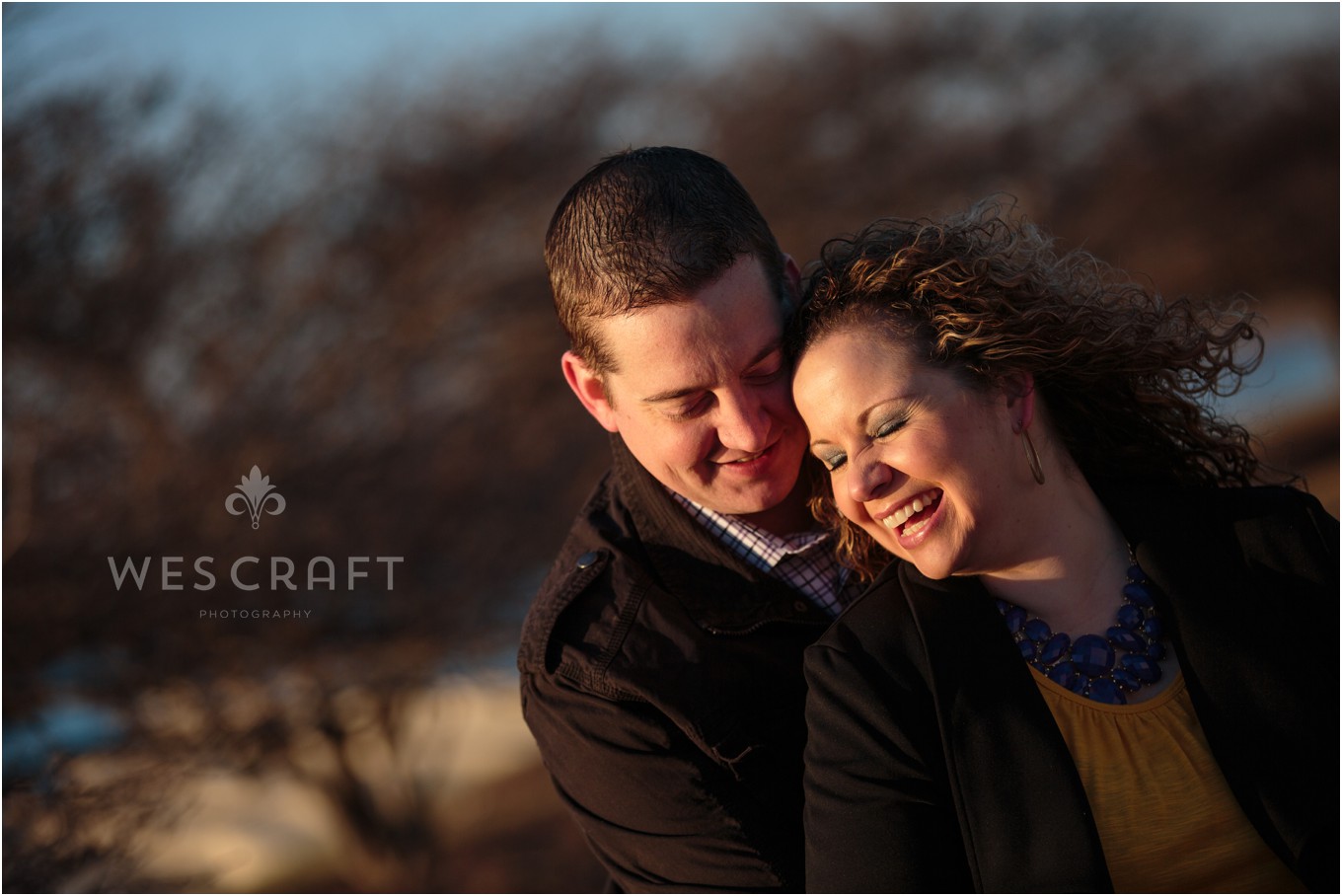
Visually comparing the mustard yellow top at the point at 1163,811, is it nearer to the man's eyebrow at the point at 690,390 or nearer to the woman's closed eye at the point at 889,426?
the woman's closed eye at the point at 889,426

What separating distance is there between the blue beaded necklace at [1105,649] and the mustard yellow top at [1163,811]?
50 mm

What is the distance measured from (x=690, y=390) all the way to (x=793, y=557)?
45 centimetres

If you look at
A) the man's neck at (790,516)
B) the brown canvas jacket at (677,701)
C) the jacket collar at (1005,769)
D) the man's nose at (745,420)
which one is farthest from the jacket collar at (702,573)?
the jacket collar at (1005,769)

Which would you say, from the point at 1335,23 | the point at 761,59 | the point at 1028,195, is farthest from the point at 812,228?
the point at 1335,23

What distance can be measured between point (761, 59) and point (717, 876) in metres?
5.92

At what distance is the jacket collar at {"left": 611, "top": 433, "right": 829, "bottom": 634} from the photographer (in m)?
2.44

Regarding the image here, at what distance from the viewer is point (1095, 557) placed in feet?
7.09

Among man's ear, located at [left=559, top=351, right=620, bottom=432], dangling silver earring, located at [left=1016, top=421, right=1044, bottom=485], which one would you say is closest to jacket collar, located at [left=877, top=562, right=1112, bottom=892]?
dangling silver earring, located at [left=1016, top=421, right=1044, bottom=485]

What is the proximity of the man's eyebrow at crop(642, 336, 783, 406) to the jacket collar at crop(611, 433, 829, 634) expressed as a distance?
32cm

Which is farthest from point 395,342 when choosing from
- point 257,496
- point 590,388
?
point 590,388

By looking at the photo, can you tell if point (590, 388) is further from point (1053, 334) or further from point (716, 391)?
point (1053, 334)

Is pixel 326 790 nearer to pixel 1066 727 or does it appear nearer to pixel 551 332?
pixel 551 332

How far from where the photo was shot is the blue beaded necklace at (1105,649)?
79.4 inches

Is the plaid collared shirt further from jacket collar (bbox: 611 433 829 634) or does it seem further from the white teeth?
the white teeth
